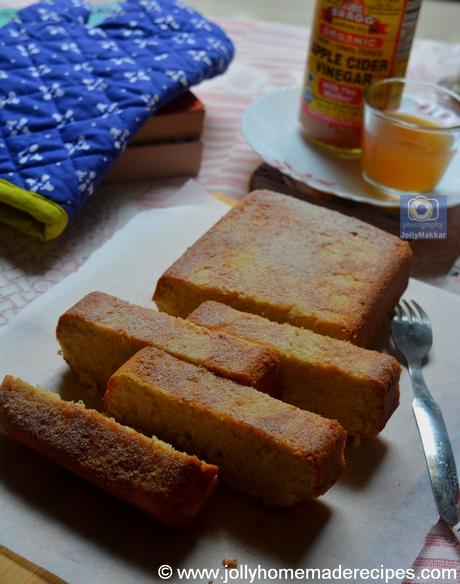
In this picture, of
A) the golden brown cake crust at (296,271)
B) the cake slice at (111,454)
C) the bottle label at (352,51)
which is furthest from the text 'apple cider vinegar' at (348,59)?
the cake slice at (111,454)

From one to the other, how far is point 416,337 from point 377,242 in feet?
0.69

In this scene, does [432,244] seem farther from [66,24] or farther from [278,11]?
[278,11]

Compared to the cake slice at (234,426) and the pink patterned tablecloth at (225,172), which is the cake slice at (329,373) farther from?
the pink patterned tablecloth at (225,172)

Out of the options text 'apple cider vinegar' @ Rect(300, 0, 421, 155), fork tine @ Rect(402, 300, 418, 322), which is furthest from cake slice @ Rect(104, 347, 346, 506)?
text 'apple cider vinegar' @ Rect(300, 0, 421, 155)

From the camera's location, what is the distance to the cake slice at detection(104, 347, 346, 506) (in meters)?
1.06

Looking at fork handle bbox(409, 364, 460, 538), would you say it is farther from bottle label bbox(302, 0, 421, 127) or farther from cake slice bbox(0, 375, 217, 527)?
bottle label bbox(302, 0, 421, 127)

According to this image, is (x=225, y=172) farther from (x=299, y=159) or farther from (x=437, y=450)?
(x=437, y=450)

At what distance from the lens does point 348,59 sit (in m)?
1.77

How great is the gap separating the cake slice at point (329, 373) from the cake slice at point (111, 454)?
239mm

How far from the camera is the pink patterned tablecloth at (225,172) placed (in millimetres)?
1511

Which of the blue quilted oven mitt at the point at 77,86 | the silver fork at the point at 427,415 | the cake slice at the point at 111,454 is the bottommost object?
the silver fork at the point at 427,415

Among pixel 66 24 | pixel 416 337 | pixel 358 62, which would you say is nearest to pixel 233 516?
pixel 416 337

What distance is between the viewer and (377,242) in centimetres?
149

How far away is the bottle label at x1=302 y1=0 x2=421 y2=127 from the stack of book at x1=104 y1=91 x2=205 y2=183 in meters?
0.32
